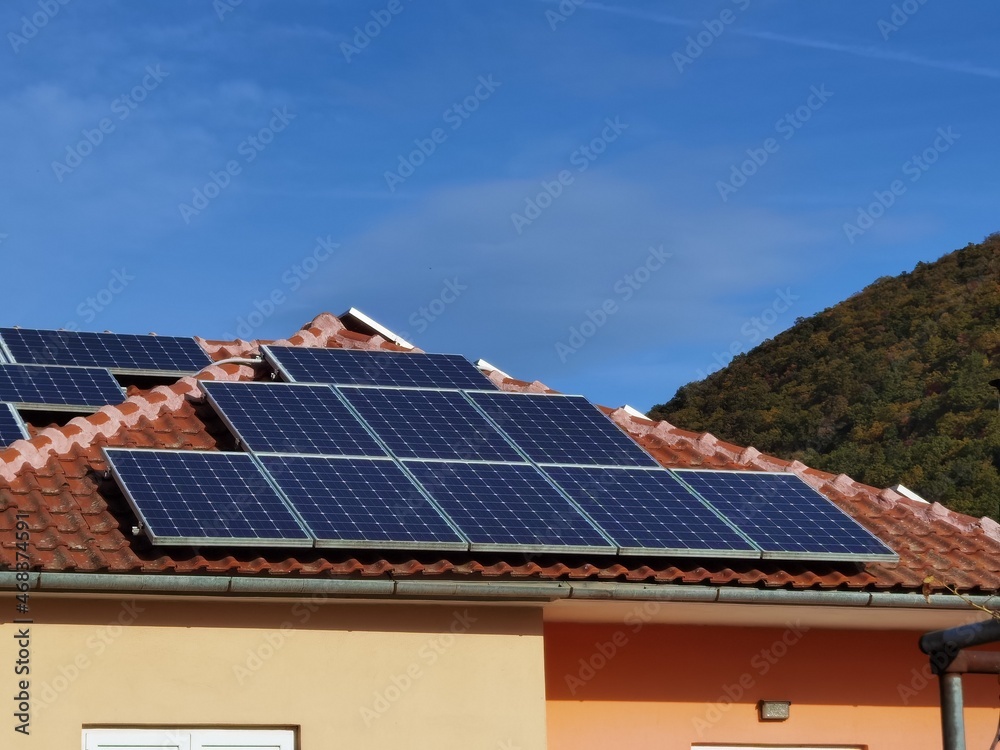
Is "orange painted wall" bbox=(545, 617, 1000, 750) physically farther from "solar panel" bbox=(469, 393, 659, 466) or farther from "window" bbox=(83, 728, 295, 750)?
"window" bbox=(83, 728, 295, 750)

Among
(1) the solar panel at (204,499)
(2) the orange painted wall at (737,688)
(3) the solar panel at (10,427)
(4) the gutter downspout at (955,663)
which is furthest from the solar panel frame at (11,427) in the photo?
(4) the gutter downspout at (955,663)

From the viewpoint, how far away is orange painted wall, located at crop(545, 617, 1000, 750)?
12.7m

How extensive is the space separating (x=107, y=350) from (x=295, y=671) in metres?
7.03

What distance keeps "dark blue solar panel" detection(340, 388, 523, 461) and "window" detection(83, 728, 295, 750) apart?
8.59 feet

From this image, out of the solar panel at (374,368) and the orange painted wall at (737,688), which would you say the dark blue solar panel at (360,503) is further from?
the solar panel at (374,368)

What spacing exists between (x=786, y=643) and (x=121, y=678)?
5434 millimetres

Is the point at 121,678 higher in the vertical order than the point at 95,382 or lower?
lower

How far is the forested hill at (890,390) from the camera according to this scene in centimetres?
3238

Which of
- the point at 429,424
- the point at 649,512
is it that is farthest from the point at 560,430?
the point at 649,512

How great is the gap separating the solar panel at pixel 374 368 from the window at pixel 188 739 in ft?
13.1

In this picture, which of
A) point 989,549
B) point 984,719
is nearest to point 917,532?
point 989,549

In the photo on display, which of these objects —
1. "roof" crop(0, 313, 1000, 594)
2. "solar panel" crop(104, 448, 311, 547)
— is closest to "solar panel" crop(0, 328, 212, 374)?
"roof" crop(0, 313, 1000, 594)

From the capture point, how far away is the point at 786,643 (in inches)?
519

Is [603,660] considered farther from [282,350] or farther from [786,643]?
[282,350]
